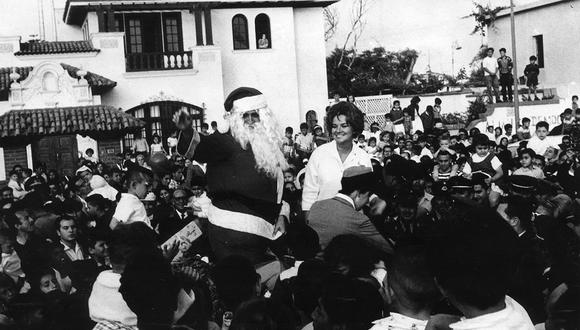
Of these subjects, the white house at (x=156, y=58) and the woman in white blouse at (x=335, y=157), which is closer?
the woman in white blouse at (x=335, y=157)

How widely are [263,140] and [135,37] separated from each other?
19.7m

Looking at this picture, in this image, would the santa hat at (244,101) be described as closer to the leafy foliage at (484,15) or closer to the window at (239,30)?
the window at (239,30)

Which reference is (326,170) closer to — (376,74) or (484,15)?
(484,15)

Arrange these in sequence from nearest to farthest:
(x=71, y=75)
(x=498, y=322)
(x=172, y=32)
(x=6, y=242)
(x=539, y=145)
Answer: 1. (x=498, y=322)
2. (x=6, y=242)
3. (x=539, y=145)
4. (x=71, y=75)
5. (x=172, y=32)

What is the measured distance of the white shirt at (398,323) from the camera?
295cm

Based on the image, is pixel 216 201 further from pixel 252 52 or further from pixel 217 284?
pixel 252 52

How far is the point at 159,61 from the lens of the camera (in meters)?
22.8

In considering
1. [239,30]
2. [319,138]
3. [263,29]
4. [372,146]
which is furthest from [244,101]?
[263,29]

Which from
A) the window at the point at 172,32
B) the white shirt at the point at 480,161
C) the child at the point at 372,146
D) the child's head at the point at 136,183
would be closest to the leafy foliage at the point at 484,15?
the window at the point at 172,32

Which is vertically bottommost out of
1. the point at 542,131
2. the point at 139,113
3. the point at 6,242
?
the point at 6,242

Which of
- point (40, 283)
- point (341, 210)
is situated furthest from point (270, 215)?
point (40, 283)

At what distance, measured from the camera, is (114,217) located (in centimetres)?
591

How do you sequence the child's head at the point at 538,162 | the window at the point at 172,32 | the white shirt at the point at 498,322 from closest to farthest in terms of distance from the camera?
the white shirt at the point at 498,322 < the child's head at the point at 538,162 < the window at the point at 172,32

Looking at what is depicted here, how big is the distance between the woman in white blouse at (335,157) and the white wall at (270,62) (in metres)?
18.8
